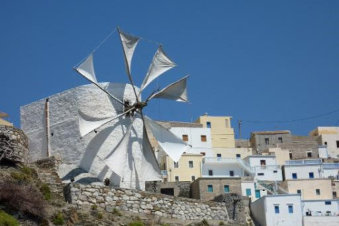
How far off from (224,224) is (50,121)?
12639 mm

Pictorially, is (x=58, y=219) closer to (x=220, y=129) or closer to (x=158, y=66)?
(x=158, y=66)

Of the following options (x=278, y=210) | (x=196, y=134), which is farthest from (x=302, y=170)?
(x=278, y=210)

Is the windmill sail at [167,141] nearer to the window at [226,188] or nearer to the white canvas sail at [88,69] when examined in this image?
the white canvas sail at [88,69]

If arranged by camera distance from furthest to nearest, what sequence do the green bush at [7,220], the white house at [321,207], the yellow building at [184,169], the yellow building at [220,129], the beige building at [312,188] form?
the yellow building at [220,129] < the yellow building at [184,169] < the beige building at [312,188] < the white house at [321,207] < the green bush at [7,220]

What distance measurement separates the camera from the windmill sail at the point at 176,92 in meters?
49.8

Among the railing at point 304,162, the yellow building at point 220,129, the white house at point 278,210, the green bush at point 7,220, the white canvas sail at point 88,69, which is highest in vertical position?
the yellow building at point 220,129

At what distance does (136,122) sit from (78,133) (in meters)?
3.59

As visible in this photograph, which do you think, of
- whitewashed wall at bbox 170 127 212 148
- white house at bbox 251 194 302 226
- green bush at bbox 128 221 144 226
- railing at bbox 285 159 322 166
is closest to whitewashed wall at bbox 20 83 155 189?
green bush at bbox 128 221 144 226

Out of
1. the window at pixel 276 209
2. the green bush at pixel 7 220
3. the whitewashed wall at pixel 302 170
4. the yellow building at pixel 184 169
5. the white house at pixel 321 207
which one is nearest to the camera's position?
the green bush at pixel 7 220

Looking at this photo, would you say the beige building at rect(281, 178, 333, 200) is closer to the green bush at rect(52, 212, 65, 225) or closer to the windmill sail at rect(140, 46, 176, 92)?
the windmill sail at rect(140, 46, 176, 92)

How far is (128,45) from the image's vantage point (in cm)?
4938

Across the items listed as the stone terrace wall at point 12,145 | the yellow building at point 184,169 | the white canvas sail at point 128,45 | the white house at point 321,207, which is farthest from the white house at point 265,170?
the stone terrace wall at point 12,145

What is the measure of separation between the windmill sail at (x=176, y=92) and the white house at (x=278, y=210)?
42.9ft

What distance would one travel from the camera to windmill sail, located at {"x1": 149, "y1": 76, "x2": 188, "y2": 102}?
164 ft
